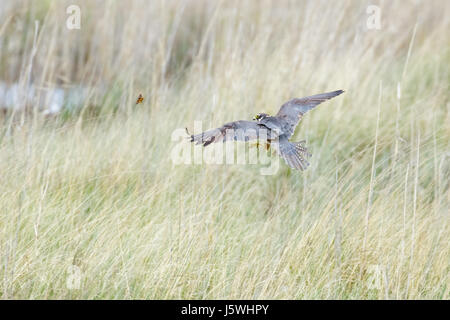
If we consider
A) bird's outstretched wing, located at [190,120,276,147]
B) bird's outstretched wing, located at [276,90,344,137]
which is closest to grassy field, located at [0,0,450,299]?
bird's outstretched wing, located at [276,90,344,137]

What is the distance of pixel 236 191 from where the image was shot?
321 cm

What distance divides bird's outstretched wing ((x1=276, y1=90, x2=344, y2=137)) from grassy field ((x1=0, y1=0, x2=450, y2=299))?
12.4 inches

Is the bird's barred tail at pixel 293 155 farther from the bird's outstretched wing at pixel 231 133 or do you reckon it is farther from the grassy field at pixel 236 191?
the grassy field at pixel 236 191

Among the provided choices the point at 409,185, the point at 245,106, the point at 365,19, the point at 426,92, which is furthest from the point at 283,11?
the point at 409,185

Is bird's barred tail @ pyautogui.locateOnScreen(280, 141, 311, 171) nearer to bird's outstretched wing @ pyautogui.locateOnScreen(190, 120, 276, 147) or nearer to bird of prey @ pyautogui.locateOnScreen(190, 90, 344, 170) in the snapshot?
bird of prey @ pyautogui.locateOnScreen(190, 90, 344, 170)

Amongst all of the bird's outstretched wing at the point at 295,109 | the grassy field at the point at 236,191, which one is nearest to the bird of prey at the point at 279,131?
the bird's outstretched wing at the point at 295,109

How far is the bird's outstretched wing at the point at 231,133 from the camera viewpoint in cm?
194

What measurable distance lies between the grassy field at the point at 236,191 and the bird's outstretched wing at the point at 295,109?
12.4 inches

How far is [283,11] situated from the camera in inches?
215

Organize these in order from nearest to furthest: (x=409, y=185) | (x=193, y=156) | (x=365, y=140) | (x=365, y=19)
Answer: (x=409, y=185) < (x=193, y=156) < (x=365, y=140) < (x=365, y=19)

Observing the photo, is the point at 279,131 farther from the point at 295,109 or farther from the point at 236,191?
the point at 236,191

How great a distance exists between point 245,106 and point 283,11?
2.03 metres

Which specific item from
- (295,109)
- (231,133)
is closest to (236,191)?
(295,109)

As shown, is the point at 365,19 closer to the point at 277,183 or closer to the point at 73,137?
the point at 277,183
